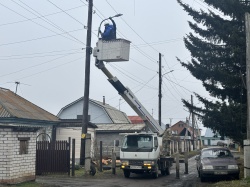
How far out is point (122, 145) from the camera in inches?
752

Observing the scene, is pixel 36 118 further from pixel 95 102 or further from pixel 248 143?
pixel 95 102

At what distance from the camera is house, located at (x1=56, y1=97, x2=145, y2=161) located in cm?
2972

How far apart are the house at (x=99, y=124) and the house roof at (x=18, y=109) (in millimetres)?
2950

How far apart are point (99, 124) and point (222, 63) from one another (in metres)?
25.7

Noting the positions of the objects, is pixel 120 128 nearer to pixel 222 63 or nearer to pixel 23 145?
pixel 222 63

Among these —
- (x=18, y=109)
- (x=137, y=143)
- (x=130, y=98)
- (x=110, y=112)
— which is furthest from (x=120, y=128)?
(x=137, y=143)

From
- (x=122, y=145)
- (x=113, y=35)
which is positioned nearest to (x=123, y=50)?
(x=113, y=35)

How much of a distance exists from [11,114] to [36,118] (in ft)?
9.67

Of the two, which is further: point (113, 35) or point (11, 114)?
point (11, 114)

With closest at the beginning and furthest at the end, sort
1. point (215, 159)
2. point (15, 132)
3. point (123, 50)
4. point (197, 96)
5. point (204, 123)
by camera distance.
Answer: point (15, 132) → point (215, 159) → point (123, 50) → point (204, 123) → point (197, 96)

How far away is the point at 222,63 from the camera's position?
2003 centimetres

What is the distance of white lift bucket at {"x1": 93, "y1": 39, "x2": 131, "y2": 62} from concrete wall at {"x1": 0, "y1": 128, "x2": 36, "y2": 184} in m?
6.18

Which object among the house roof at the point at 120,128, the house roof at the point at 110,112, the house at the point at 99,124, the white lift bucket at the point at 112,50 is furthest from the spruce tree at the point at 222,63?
the house roof at the point at 110,112

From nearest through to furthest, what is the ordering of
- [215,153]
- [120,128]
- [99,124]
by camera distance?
[215,153], [120,128], [99,124]
